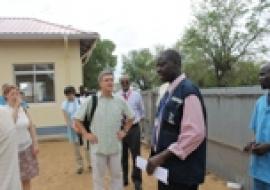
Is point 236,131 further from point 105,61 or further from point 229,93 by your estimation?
point 105,61

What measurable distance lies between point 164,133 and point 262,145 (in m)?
1.00

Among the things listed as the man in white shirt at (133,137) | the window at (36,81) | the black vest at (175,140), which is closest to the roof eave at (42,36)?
the window at (36,81)

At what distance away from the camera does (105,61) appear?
61.4 meters

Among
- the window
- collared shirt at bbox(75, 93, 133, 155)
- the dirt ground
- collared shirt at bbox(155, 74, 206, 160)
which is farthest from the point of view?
the window


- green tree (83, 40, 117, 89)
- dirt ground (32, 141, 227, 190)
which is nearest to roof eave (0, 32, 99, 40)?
dirt ground (32, 141, 227, 190)

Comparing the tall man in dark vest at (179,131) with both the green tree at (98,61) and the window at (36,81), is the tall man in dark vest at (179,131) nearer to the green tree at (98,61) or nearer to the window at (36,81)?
the window at (36,81)

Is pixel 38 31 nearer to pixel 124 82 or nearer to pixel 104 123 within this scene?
pixel 124 82

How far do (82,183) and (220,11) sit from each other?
33.6 m

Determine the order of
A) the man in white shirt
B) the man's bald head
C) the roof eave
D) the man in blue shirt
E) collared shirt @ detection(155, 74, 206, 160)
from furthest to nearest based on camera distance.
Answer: the roof eave → the man's bald head → the man in white shirt → the man in blue shirt → collared shirt @ detection(155, 74, 206, 160)

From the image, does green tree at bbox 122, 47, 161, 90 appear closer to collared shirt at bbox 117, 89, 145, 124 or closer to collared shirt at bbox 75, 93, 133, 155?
collared shirt at bbox 117, 89, 145, 124

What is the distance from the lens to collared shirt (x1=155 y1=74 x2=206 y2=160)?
350cm

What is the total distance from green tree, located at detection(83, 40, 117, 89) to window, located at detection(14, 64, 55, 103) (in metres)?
31.9

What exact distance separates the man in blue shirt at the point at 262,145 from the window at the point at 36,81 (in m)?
13.0

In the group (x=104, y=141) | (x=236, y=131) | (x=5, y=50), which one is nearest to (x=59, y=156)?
(x=5, y=50)
